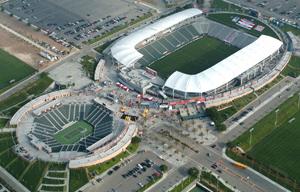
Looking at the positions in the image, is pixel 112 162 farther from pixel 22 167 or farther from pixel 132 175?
pixel 22 167

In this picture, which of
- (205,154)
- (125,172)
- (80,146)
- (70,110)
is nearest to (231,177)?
(205,154)

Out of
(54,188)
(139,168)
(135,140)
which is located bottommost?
(54,188)

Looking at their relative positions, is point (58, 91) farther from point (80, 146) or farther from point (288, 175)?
point (288, 175)

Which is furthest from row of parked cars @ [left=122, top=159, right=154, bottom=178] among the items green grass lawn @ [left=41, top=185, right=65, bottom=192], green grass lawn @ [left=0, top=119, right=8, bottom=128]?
green grass lawn @ [left=0, top=119, right=8, bottom=128]

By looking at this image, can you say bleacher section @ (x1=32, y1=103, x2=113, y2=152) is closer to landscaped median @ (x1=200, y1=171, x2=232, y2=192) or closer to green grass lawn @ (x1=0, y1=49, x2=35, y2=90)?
green grass lawn @ (x1=0, y1=49, x2=35, y2=90)

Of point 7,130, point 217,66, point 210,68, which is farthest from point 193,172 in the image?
point 7,130

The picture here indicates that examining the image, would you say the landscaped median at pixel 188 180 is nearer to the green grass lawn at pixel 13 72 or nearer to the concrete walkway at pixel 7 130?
the concrete walkway at pixel 7 130

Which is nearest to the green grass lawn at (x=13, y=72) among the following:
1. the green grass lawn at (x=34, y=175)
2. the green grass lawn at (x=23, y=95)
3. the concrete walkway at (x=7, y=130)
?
the green grass lawn at (x=23, y=95)
